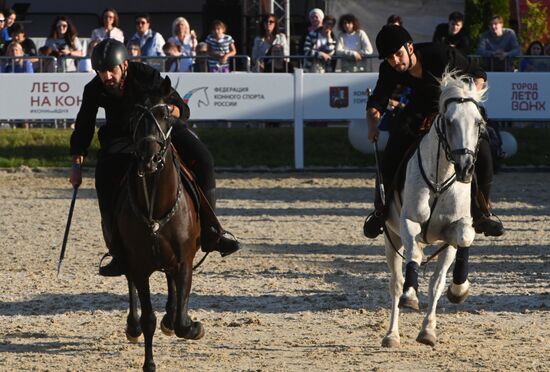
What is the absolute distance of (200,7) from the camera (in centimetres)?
3197

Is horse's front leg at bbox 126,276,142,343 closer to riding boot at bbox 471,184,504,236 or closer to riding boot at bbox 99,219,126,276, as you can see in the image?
riding boot at bbox 99,219,126,276

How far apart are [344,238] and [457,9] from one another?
13.9m

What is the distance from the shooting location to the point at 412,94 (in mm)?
9875

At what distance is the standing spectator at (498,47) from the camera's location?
22.5 meters

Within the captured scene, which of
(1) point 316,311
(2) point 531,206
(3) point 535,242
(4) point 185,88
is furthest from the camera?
(4) point 185,88

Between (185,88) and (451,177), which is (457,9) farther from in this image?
(451,177)

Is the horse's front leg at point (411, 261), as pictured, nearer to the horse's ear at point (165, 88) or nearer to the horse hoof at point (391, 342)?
the horse hoof at point (391, 342)

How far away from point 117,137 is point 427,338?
2.61 metres

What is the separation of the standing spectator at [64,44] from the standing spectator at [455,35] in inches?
245

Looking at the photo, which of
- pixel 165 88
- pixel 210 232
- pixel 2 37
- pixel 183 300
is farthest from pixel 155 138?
pixel 2 37

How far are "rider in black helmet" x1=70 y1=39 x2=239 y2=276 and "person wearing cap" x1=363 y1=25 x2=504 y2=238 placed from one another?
4.49 ft

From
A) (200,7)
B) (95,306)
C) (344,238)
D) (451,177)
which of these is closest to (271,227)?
(344,238)

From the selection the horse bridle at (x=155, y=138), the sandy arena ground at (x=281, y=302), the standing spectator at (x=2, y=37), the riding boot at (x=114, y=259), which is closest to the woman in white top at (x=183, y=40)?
the standing spectator at (x=2, y=37)

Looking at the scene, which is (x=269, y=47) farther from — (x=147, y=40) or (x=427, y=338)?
(x=427, y=338)
